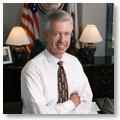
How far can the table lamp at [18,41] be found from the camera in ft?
4.36

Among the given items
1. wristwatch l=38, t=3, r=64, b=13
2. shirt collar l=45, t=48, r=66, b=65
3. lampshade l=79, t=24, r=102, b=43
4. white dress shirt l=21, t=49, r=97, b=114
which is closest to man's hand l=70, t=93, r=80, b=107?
white dress shirt l=21, t=49, r=97, b=114

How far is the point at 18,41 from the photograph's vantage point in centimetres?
135

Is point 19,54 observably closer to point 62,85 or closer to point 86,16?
point 62,85

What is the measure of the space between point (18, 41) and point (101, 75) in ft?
1.77

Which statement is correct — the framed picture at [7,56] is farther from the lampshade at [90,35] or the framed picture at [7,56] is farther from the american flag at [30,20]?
the lampshade at [90,35]

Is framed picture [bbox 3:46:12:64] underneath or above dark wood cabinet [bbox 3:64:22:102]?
above

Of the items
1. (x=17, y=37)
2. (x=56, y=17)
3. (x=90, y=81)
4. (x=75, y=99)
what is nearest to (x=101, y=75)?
(x=90, y=81)

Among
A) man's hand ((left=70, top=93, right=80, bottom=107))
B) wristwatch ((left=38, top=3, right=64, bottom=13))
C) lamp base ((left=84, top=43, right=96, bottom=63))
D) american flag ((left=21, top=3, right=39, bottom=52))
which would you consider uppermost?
wristwatch ((left=38, top=3, right=64, bottom=13))

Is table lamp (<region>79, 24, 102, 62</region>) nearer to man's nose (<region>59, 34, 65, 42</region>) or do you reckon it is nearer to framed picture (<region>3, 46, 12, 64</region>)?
man's nose (<region>59, 34, 65, 42</region>)

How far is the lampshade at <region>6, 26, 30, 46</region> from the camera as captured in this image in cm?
133

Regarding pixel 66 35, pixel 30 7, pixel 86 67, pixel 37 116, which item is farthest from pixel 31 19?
pixel 37 116

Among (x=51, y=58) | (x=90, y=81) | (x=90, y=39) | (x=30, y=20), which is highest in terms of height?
(x=30, y=20)

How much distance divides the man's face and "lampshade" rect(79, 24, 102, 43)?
→ 90 mm

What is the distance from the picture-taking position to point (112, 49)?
4.59 ft
